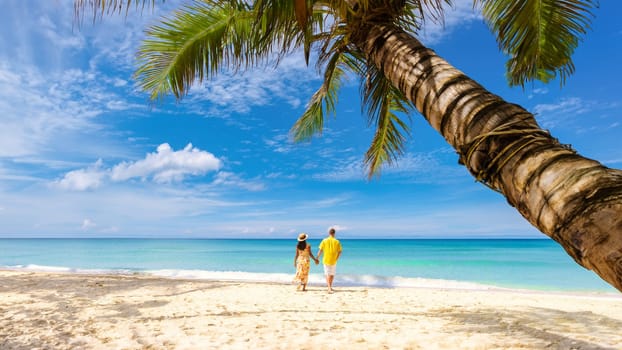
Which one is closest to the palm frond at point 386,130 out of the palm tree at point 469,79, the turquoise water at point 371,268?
the palm tree at point 469,79

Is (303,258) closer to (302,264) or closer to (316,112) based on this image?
(302,264)

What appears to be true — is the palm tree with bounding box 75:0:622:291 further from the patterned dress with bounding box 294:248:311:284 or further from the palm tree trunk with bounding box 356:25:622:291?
the patterned dress with bounding box 294:248:311:284

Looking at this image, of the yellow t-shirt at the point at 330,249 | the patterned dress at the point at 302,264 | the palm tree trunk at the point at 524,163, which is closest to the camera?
the palm tree trunk at the point at 524,163

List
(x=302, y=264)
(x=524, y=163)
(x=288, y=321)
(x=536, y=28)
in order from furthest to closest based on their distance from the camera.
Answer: (x=302, y=264)
(x=288, y=321)
(x=536, y=28)
(x=524, y=163)

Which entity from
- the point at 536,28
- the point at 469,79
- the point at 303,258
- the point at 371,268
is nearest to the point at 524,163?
the point at 469,79

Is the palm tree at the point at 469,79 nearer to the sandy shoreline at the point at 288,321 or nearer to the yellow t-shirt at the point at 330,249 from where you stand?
the sandy shoreline at the point at 288,321

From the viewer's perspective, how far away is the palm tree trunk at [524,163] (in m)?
1.13

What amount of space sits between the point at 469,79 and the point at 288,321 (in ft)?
15.8

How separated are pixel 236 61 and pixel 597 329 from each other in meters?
6.23

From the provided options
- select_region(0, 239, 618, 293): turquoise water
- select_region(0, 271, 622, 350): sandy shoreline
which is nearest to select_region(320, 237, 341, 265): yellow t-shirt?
select_region(0, 271, 622, 350): sandy shoreline

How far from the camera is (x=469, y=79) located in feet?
6.35

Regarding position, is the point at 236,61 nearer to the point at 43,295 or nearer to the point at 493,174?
the point at 493,174

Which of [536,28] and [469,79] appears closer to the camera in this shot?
[469,79]

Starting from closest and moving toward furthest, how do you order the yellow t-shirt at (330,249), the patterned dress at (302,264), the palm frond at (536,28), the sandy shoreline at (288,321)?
the palm frond at (536,28)
the sandy shoreline at (288,321)
the yellow t-shirt at (330,249)
the patterned dress at (302,264)
